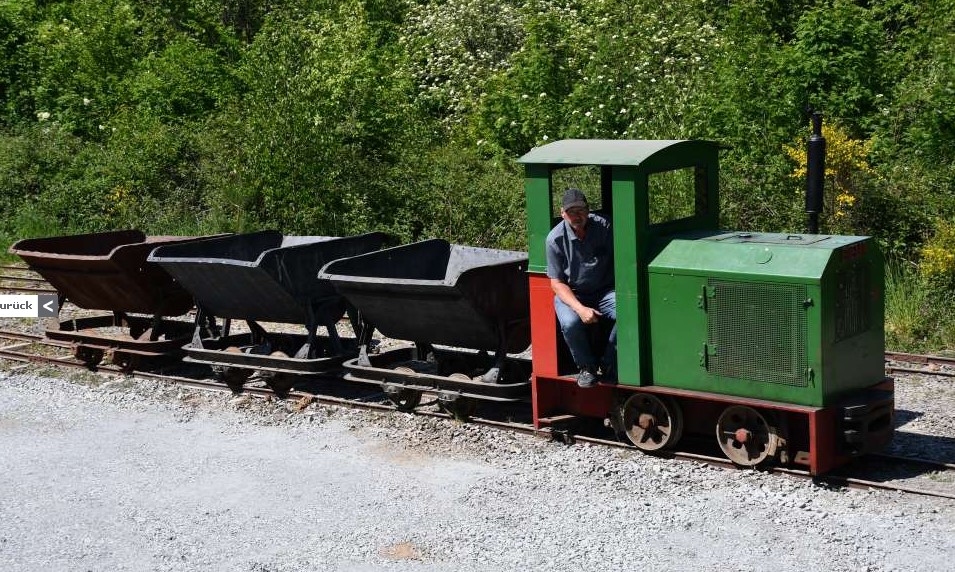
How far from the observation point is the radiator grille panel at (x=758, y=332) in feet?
26.6

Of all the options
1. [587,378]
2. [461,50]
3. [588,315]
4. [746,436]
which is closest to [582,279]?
[588,315]

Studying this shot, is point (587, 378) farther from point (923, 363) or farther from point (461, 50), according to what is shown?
point (461, 50)

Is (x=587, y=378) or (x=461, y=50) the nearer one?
(x=587, y=378)

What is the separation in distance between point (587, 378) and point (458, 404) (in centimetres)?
172

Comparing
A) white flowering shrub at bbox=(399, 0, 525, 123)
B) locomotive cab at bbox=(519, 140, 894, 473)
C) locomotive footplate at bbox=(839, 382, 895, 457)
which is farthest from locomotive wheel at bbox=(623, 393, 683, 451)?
white flowering shrub at bbox=(399, 0, 525, 123)

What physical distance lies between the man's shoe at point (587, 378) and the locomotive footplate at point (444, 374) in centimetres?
101

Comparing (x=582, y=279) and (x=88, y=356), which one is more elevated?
(x=582, y=279)

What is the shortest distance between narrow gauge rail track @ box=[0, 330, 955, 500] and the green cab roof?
2.37 m

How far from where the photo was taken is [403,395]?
1087 cm

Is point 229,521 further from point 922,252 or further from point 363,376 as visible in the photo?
point 922,252

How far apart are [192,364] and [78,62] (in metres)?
16.9

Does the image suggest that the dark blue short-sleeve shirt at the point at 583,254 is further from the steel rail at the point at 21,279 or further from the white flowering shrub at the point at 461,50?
the white flowering shrub at the point at 461,50

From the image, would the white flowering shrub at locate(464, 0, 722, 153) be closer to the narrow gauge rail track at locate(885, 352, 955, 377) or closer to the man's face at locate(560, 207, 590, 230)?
the narrow gauge rail track at locate(885, 352, 955, 377)

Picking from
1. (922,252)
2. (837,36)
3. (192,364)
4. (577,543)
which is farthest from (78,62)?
(577,543)
